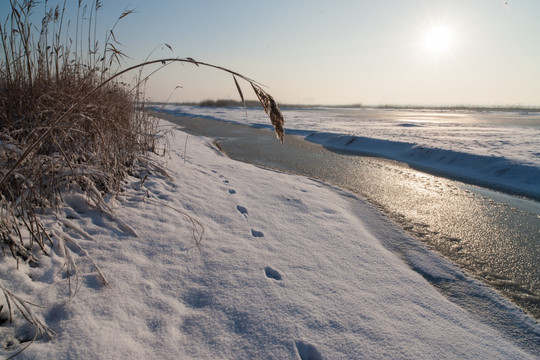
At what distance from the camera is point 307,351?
3.34ft

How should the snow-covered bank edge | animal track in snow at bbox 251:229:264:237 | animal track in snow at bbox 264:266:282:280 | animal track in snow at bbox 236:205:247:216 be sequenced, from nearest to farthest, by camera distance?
animal track in snow at bbox 264:266:282:280 → animal track in snow at bbox 251:229:264:237 → animal track in snow at bbox 236:205:247:216 → the snow-covered bank edge

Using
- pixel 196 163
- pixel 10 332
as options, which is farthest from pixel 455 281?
pixel 196 163

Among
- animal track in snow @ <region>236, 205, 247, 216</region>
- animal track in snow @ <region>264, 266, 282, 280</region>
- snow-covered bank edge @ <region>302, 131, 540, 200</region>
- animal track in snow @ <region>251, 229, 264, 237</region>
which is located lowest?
animal track in snow @ <region>264, 266, 282, 280</region>

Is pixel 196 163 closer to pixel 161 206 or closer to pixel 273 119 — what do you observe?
pixel 161 206

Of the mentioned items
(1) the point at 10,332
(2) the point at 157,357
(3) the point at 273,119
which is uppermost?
(3) the point at 273,119

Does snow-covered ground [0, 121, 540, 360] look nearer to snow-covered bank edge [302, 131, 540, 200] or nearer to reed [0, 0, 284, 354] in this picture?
reed [0, 0, 284, 354]

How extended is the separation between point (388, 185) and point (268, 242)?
271 centimetres

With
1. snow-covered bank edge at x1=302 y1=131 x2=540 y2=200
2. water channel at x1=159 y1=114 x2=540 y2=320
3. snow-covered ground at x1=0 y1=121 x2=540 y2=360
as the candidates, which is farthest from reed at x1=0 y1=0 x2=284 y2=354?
snow-covered bank edge at x1=302 y1=131 x2=540 y2=200

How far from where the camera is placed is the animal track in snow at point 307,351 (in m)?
1.00

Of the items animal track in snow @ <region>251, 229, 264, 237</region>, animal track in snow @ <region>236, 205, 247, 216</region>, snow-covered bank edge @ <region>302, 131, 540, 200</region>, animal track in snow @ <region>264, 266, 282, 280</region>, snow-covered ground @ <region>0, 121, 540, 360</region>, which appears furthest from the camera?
snow-covered bank edge @ <region>302, 131, 540, 200</region>

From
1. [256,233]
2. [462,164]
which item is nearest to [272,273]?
[256,233]

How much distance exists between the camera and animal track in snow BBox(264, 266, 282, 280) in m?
1.40

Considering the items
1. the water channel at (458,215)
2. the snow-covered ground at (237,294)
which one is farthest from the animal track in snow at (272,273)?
the water channel at (458,215)

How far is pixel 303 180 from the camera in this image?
11.8 ft
